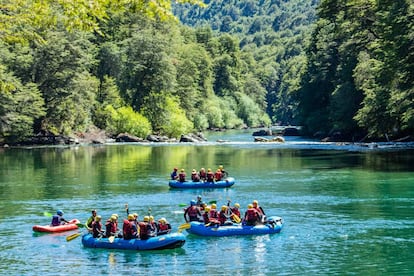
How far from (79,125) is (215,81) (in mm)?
59054

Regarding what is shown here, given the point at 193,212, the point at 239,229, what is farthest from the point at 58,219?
the point at 239,229

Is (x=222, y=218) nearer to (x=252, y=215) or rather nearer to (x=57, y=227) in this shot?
(x=252, y=215)

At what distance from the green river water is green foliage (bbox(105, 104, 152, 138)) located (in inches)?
738

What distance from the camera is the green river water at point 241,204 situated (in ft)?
76.8

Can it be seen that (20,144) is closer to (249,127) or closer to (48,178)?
(48,178)

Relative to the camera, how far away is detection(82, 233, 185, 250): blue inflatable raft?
25297mm

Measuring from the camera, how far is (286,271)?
72.5 ft

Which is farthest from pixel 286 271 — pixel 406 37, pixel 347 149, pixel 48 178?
pixel 347 149

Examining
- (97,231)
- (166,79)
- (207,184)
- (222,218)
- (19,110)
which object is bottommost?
(97,231)

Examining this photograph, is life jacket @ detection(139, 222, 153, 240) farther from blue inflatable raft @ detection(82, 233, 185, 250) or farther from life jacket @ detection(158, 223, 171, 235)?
life jacket @ detection(158, 223, 171, 235)

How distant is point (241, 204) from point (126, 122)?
50496mm

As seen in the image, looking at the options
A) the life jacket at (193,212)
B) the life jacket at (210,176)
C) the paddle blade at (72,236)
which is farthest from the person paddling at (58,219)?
the life jacket at (210,176)

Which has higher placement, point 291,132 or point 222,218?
point 291,132

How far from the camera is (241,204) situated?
35281mm
